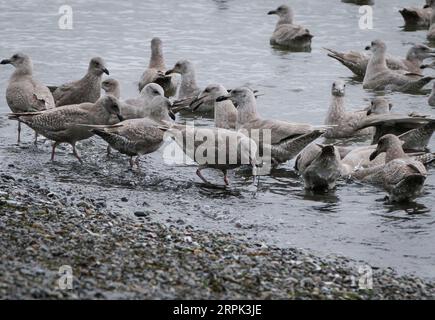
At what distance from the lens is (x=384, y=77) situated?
712 inches

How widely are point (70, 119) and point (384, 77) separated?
7639 mm

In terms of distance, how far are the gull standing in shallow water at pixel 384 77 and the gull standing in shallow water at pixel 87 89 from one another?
5971 mm

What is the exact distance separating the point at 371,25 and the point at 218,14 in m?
3.93

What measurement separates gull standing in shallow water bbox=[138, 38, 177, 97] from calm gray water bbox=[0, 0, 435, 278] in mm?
401

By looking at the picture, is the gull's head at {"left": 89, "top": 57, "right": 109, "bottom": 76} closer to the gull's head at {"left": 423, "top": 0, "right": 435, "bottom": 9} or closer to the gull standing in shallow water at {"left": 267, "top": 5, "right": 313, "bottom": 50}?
the gull standing in shallow water at {"left": 267, "top": 5, "right": 313, "bottom": 50}

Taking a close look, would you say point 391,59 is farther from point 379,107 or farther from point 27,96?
point 27,96

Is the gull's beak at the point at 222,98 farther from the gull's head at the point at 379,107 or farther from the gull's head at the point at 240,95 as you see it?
the gull's head at the point at 379,107

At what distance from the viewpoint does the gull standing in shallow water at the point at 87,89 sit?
1432cm

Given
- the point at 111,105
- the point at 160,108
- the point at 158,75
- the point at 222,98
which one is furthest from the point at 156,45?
the point at 111,105

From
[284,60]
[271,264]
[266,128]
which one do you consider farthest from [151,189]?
[284,60]

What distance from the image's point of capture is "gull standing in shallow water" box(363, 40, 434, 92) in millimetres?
17812

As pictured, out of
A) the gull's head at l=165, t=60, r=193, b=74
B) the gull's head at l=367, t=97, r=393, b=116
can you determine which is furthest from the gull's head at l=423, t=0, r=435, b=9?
the gull's head at l=367, t=97, r=393, b=116
